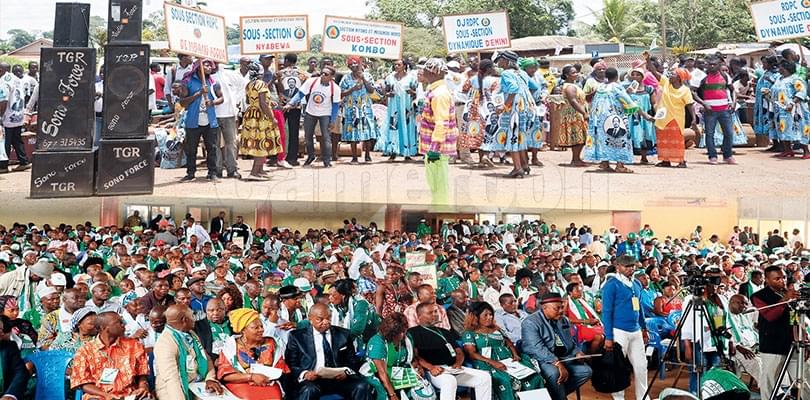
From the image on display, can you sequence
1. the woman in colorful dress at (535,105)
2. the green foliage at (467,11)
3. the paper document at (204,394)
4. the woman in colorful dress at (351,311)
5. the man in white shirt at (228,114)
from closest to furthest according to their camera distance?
1. the paper document at (204,394)
2. the woman in colorful dress at (351,311)
3. the man in white shirt at (228,114)
4. the woman in colorful dress at (535,105)
5. the green foliage at (467,11)

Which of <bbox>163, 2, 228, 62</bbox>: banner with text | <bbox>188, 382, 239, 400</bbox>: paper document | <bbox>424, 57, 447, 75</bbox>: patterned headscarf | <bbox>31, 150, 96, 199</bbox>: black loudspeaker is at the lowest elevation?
<bbox>188, 382, 239, 400</bbox>: paper document

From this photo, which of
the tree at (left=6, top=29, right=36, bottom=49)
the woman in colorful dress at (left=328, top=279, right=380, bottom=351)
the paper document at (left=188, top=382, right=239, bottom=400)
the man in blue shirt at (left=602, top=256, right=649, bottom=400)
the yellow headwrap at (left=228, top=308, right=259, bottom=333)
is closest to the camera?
the paper document at (left=188, top=382, right=239, bottom=400)

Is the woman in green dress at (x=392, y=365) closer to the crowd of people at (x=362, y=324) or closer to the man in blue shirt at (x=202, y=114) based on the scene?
the crowd of people at (x=362, y=324)

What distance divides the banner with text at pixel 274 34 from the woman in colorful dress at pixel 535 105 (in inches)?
76.9

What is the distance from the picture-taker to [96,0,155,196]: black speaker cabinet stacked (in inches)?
313

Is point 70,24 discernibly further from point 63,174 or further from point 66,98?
point 63,174

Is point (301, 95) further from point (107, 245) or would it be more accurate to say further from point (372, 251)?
Answer: point (107, 245)

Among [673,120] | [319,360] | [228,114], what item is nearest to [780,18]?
[673,120]

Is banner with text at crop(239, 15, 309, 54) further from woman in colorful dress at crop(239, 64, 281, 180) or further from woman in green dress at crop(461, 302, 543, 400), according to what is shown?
woman in green dress at crop(461, 302, 543, 400)

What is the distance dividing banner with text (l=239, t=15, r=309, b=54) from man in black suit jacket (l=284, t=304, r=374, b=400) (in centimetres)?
417

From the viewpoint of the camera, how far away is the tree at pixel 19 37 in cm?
990

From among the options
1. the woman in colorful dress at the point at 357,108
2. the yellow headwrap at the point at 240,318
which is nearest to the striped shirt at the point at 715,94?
the woman in colorful dress at the point at 357,108

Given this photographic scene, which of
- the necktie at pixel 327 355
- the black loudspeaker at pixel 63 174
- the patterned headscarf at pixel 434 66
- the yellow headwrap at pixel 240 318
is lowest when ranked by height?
the necktie at pixel 327 355

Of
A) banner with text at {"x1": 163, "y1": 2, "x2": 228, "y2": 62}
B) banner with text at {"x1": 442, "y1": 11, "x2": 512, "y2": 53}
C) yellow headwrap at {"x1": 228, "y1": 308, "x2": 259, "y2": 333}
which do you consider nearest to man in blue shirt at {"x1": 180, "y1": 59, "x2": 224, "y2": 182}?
banner with text at {"x1": 163, "y1": 2, "x2": 228, "y2": 62}
